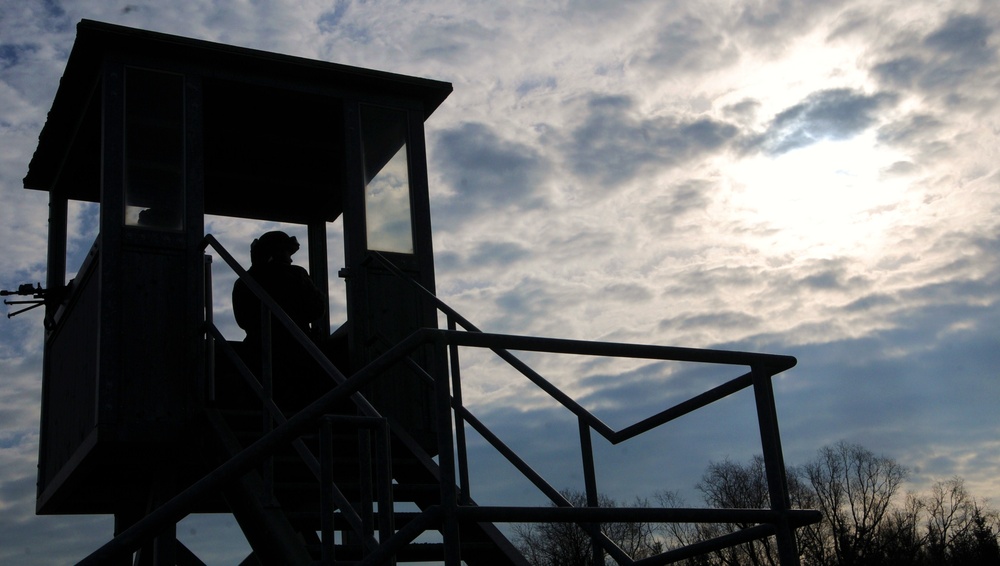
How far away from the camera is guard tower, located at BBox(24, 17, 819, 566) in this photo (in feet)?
16.9

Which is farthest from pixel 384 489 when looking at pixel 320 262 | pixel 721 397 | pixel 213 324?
pixel 320 262

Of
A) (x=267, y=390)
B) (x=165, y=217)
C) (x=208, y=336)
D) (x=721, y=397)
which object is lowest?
(x=721, y=397)

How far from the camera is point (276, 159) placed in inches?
367

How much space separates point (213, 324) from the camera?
21.9 feet

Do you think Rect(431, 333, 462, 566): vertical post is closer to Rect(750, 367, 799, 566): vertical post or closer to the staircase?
the staircase

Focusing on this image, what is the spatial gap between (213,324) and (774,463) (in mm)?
4165

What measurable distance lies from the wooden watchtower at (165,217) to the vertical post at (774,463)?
3754 millimetres

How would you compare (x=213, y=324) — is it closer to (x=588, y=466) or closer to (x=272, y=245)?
(x=272, y=245)

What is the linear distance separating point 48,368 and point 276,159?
8.77ft

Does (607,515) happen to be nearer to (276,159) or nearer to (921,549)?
(276,159)

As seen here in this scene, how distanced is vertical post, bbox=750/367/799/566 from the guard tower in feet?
0.05

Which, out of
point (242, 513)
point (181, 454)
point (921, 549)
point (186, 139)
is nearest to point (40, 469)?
point (181, 454)

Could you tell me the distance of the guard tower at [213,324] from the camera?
5137 millimetres

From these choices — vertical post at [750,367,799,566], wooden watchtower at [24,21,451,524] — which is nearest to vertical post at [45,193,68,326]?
wooden watchtower at [24,21,451,524]
